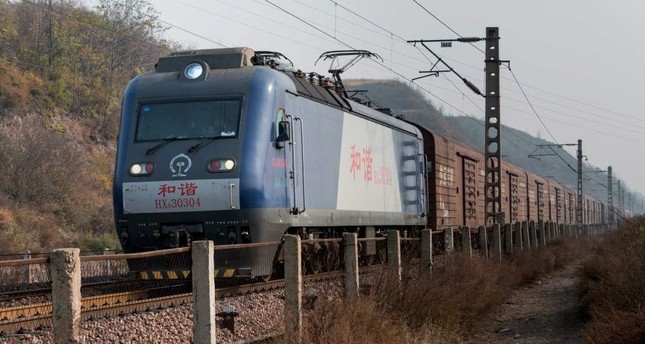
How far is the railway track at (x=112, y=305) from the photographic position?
8.21 meters

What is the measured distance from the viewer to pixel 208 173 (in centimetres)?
1215

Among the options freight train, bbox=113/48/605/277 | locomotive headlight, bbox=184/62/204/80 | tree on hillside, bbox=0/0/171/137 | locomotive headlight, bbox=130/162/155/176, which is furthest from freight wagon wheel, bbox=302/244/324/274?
tree on hillside, bbox=0/0/171/137

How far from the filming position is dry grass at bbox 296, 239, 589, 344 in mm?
8172

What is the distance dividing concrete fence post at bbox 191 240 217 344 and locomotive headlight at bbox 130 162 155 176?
5356 mm

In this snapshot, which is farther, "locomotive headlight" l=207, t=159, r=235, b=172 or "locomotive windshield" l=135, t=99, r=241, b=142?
"locomotive windshield" l=135, t=99, r=241, b=142

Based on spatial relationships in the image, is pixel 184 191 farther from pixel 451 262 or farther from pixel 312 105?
pixel 451 262

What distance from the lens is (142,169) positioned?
1244cm

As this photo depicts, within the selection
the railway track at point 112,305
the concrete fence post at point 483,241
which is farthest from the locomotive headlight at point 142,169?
the concrete fence post at point 483,241

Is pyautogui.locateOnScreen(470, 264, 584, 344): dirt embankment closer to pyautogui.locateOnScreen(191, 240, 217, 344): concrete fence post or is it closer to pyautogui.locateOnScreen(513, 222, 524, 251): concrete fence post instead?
pyautogui.locateOnScreen(513, 222, 524, 251): concrete fence post

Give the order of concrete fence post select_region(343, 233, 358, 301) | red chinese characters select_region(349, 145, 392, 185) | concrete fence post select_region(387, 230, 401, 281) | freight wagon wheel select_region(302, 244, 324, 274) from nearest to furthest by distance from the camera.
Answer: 1. concrete fence post select_region(343, 233, 358, 301)
2. concrete fence post select_region(387, 230, 401, 281)
3. freight wagon wheel select_region(302, 244, 324, 274)
4. red chinese characters select_region(349, 145, 392, 185)

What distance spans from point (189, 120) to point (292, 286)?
4.68 metres

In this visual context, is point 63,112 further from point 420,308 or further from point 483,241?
point 420,308

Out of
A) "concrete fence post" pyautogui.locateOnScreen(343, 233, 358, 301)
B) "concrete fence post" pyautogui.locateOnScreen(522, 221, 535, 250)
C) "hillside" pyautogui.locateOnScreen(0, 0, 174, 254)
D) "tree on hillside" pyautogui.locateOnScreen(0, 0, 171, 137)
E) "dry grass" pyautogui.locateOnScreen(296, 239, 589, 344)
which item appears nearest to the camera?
"dry grass" pyautogui.locateOnScreen(296, 239, 589, 344)

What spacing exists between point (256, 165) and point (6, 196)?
74.6 ft
